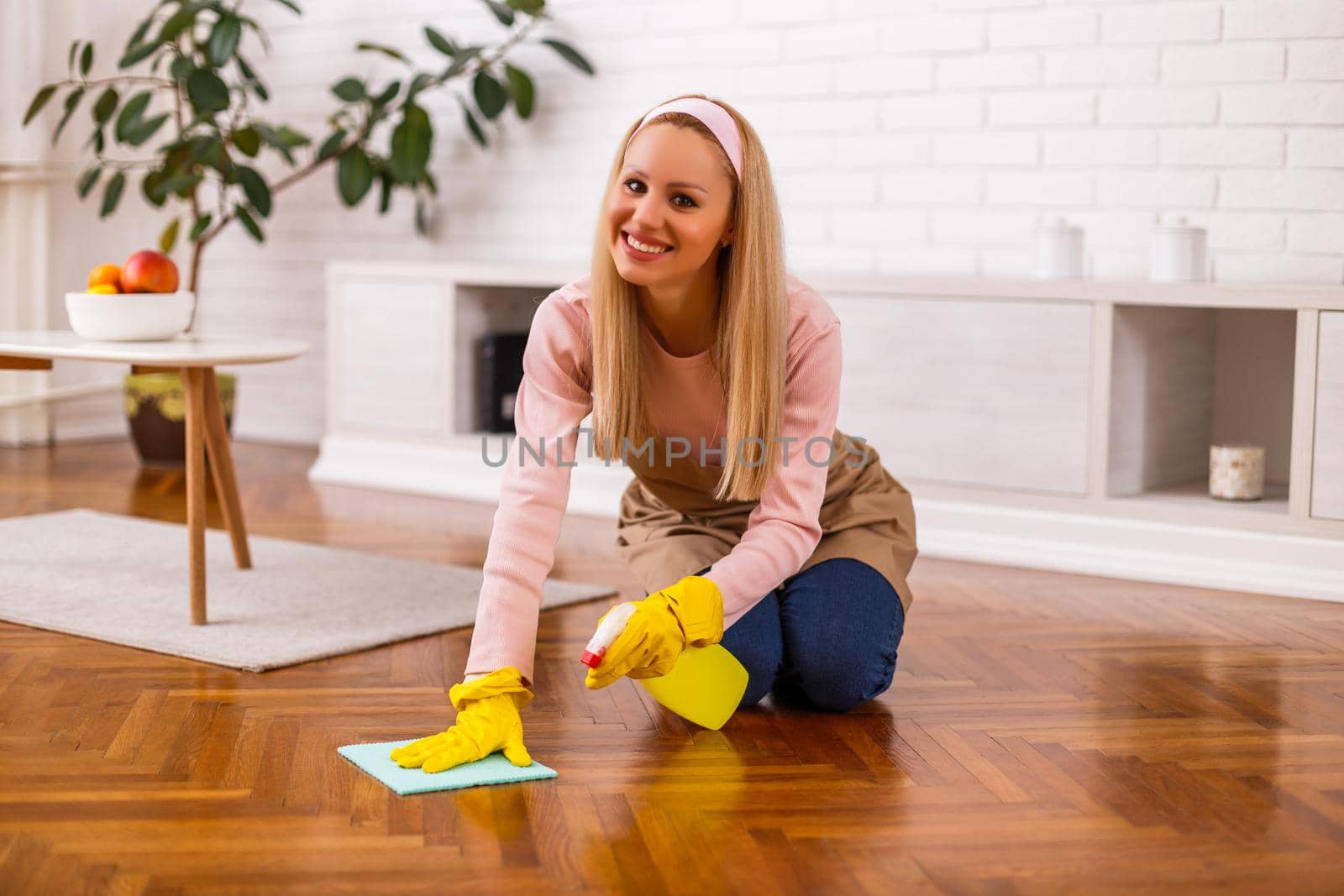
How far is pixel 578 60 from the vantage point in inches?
193

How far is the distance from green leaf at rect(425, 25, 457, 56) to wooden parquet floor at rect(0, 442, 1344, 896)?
95.3 inches

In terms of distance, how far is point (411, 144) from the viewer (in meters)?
5.04

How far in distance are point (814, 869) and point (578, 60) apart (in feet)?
11.7

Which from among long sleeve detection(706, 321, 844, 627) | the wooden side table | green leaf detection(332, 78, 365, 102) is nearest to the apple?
the wooden side table

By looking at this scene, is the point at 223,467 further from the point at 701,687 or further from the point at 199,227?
the point at 199,227

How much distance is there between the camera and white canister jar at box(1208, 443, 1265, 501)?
3.62 meters

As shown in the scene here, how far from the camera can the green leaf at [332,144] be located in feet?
16.8

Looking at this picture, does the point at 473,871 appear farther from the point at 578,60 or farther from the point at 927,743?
the point at 578,60

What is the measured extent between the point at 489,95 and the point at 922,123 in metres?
1.39

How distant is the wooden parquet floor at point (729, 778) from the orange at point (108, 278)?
0.69 m

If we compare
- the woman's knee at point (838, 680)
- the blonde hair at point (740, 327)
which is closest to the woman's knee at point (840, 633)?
the woman's knee at point (838, 680)

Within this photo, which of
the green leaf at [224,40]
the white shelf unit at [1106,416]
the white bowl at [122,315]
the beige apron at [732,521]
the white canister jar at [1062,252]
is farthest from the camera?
the green leaf at [224,40]

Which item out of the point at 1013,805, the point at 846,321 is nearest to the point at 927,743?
the point at 1013,805

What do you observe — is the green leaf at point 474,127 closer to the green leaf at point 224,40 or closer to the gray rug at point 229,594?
the green leaf at point 224,40
